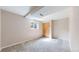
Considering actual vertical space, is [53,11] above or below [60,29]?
above

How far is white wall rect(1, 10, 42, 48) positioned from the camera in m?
3.82

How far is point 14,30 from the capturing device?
4621 millimetres

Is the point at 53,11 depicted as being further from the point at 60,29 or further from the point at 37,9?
the point at 60,29

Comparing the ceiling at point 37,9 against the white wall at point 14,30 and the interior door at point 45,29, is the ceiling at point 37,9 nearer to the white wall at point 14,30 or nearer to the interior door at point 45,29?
the white wall at point 14,30

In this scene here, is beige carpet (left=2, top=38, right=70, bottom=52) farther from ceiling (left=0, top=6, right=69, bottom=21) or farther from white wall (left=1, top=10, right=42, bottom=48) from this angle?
ceiling (left=0, top=6, right=69, bottom=21)

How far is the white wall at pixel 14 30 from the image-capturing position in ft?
12.5

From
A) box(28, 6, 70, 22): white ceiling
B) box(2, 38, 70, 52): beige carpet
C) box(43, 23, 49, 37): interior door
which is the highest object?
box(28, 6, 70, 22): white ceiling

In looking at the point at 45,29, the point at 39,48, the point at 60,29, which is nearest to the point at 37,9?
the point at 39,48

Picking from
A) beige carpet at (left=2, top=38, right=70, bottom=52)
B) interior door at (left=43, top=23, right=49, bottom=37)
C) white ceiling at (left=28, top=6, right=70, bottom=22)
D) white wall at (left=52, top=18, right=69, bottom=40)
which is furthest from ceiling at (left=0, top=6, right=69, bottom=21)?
interior door at (left=43, top=23, right=49, bottom=37)

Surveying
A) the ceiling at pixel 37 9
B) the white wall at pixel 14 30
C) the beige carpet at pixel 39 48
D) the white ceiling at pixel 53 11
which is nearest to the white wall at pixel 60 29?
the white ceiling at pixel 53 11

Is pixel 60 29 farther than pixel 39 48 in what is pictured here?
Yes
